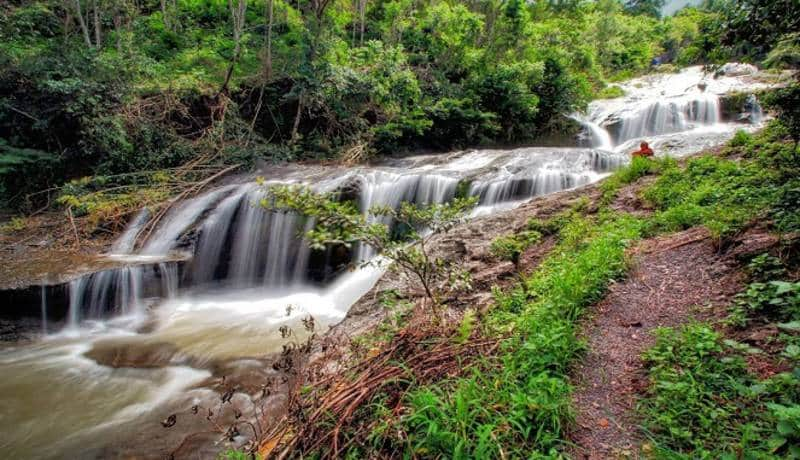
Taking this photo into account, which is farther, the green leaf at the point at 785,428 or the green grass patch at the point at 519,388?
the green grass patch at the point at 519,388

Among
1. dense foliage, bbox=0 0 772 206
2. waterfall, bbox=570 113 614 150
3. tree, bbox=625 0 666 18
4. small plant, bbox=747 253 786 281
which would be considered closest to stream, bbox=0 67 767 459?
small plant, bbox=747 253 786 281

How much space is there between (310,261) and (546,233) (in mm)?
4678

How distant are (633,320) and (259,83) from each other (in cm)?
1394

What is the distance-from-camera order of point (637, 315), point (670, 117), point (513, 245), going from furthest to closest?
1. point (670, 117)
2. point (513, 245)
3. point (637, 315)

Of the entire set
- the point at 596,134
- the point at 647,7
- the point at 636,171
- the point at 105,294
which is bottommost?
the point at 105,294

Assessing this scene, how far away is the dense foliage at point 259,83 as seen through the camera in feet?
31.8

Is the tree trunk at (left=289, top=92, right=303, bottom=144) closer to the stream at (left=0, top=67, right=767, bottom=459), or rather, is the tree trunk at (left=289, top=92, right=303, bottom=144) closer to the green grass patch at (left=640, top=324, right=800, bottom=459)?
the stream at (left=0, top=67, right=767, bottom=459)

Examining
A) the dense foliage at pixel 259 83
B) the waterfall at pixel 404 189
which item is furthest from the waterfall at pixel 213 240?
the dense foliage at pixel 259 83

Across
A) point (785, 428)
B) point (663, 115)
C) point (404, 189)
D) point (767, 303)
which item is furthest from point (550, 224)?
point (663, 115)

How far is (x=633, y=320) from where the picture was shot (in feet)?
9.26

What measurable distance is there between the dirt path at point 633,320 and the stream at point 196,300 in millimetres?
1711

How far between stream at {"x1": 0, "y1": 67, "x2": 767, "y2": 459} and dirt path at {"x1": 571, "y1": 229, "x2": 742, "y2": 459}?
1711mm

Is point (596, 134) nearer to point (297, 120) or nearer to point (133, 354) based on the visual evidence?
point (297, 120)

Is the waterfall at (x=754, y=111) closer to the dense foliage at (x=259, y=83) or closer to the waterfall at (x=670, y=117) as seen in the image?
the waterfall at (x=670, y=117)
